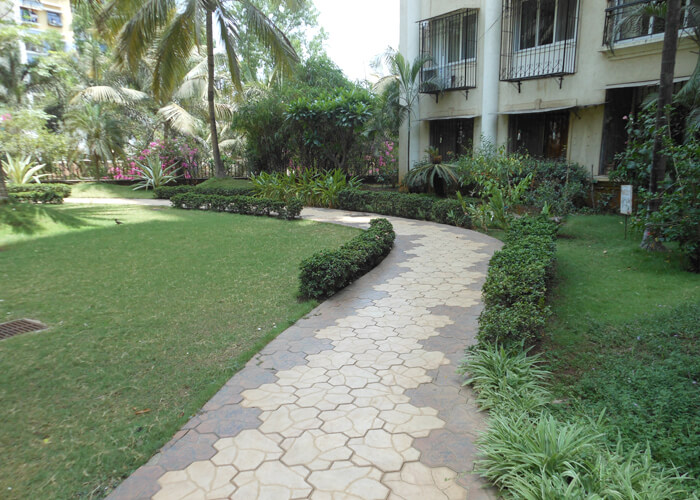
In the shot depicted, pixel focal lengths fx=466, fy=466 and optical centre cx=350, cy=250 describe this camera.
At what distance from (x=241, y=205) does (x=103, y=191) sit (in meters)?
8.55

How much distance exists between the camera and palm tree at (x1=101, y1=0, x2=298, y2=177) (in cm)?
1442

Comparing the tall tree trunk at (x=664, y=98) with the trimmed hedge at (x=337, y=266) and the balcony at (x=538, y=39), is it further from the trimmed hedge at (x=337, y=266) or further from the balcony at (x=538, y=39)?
the balcony at (x=538, y=39)

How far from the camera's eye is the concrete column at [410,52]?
1489 cm

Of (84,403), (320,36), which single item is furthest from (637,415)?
(320,36)

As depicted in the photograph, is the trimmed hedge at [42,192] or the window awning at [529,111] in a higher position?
the window awning at [529,111]

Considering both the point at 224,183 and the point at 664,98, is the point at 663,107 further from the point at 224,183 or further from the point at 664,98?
the point at 224,183

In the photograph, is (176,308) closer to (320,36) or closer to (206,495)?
(206,495)

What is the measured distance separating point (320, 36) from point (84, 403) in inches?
1474

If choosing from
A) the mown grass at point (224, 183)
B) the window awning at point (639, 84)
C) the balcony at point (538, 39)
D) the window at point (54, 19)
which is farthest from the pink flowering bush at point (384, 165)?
the window at point (54, 19)

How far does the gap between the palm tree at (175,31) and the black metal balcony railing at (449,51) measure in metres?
4.53

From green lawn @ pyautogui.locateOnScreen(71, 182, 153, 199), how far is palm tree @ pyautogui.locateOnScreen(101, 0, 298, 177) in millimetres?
4110

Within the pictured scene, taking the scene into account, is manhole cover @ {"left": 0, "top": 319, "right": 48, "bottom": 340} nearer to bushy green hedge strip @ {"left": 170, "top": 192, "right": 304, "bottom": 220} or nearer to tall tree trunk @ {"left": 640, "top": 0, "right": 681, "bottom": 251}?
bushy green hedge strip @ {"left": 170, "top": 192, "right": 304, "bottom": 220}

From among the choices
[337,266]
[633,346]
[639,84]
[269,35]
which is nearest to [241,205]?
[269,35]

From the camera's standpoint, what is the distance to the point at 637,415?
10.2 ft
